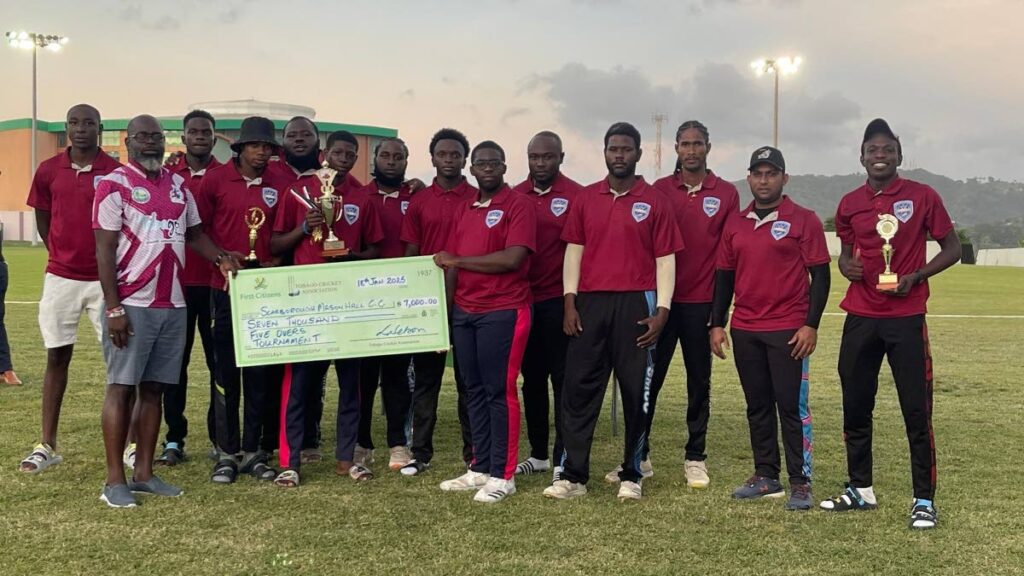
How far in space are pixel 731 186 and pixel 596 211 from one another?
3.67 ft

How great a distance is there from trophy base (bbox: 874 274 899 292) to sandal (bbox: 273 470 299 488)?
3856 mm

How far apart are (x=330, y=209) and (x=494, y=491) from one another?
2.09 metres

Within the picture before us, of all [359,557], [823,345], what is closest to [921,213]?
[359,557]

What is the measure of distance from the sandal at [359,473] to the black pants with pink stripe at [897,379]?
3169mm

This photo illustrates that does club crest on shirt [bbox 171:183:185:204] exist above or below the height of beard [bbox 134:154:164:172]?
below

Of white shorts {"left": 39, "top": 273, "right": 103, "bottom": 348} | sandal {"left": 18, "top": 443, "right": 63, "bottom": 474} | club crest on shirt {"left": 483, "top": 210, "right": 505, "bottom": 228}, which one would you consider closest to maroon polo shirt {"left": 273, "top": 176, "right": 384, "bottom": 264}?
club crest on shirt {"left": 483, "top": 210, "right": 505, "bottom": 228}

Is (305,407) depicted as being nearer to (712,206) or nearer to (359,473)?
(359,473)

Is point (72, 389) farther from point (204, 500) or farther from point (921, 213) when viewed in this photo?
point (921, 213)

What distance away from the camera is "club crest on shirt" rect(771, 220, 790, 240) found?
5172 millimetres

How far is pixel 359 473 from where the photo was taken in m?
5.82

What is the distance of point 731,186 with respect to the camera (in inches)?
231

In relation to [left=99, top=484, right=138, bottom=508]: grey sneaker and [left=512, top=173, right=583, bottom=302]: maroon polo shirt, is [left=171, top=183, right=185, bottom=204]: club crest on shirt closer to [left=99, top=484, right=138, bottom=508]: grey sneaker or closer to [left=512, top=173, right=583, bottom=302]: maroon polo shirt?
[left=99, top=484, right=138, bottom=508]: grey sneaker

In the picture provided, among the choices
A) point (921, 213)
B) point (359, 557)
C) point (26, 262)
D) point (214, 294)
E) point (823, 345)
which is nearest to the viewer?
point (359, 557)

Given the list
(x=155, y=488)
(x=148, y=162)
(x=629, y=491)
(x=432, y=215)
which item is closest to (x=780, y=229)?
(x=629, y=491)
